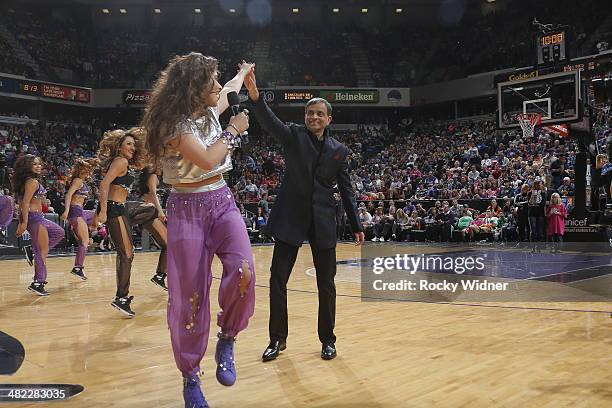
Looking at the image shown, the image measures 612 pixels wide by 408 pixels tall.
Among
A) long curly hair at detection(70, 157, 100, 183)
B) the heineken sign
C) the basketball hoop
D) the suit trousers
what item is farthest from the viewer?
the heineken sign

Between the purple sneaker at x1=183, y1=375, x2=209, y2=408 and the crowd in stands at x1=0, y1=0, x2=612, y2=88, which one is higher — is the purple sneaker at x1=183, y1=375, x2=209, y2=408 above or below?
below

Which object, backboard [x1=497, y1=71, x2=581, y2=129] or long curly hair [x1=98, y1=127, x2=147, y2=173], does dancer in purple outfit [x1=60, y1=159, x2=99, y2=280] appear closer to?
long curly hair [x1=98, y1=127, x2=147, y2=173]

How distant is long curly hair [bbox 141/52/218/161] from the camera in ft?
9.32

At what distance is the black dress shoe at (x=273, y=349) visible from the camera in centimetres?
394

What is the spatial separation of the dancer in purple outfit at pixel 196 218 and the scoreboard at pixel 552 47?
11079 millimetres

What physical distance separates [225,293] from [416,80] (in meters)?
31.8

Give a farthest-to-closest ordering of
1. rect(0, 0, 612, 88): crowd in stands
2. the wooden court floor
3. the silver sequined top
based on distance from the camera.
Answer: rect(0, 0, 612, 88): crowd in stands → the wooden court floor → the silver sequined top

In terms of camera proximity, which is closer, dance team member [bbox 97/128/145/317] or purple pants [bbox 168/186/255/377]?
purple pants [bbox 168/186/255/377]

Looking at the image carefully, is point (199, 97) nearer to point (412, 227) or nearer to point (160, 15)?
point (412, 227)

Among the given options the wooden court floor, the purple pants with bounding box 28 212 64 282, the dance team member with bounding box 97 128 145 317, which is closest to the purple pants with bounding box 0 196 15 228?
the dance team member with bounding box 97 128 145 317

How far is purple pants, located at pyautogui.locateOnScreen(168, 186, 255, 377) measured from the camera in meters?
2.86

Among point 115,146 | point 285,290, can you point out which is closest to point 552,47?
point 115,146

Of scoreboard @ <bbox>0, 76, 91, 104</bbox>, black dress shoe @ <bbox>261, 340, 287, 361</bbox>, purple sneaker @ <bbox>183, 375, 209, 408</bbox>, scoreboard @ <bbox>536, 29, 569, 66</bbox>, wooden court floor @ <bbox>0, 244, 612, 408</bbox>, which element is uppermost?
scoreboard @ <bbox>0, 76, 91, 104</bbox>

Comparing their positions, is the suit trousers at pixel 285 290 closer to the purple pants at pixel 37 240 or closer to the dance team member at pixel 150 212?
the dance team member at pixel 150 212
